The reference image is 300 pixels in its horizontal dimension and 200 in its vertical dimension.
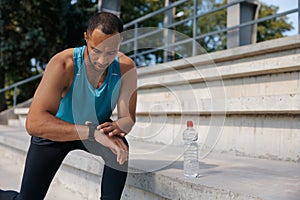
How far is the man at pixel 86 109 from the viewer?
1.25m

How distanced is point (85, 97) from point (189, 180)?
52cm

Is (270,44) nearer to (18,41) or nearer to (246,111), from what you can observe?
(246,111)

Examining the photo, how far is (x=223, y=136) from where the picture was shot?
7.33ft

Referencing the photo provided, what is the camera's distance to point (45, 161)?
1.37 meters

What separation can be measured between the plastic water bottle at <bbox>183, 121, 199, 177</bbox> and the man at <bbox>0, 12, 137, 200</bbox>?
250 mm

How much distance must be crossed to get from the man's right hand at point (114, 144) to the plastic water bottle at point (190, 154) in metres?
0.28

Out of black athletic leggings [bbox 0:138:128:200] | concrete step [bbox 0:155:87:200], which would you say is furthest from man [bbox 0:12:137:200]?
concrete step [bbox 0:155:87:200]

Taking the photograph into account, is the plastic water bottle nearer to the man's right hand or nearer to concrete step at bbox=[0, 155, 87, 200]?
the man's right hand

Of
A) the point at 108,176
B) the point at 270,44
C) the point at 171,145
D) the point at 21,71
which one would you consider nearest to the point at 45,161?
the point at 108,176

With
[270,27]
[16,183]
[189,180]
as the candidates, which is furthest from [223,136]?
[270,27]

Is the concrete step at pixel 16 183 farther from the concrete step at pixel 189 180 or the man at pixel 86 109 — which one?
the man at pixel 86 109

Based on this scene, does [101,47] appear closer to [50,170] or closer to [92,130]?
[92,130]

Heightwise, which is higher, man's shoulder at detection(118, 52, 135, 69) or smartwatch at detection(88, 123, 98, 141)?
man's shoulder at detection(118, 52, 135, 69)

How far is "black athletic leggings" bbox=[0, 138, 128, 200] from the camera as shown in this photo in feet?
4.48
